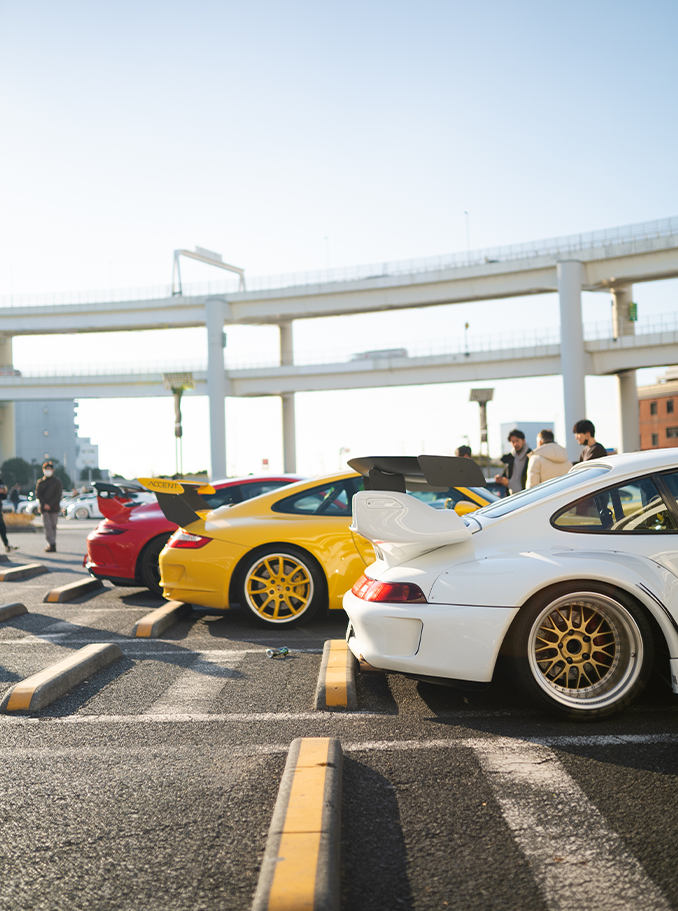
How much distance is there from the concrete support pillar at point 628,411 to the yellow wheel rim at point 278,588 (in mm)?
36192

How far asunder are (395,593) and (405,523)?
0.39 metres

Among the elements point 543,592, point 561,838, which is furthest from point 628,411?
point 561,838

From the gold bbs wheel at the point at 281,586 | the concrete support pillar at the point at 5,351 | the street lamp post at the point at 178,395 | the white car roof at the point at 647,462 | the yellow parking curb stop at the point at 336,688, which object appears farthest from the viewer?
the concrete support pillar at the point at 5,351

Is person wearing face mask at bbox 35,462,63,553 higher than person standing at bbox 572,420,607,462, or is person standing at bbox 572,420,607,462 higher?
person standing at bbox 572,420,607,462

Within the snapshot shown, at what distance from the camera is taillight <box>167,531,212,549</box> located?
7168mm

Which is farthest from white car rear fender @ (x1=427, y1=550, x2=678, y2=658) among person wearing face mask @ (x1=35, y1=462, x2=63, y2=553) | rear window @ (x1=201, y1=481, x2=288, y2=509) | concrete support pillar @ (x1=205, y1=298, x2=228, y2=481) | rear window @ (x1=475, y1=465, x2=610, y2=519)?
concrete support pillar @ (x1=205, y1=298, x2=228, y2=481)

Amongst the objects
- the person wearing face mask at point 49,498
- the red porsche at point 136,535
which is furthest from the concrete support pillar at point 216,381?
the red porsche at point 136,535

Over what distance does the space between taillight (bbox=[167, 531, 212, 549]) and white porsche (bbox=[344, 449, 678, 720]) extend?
306cm

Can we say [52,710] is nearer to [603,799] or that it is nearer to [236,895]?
[236,895]

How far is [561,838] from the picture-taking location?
9.22 ft

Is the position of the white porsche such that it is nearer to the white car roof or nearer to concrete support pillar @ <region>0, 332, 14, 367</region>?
the white car roof

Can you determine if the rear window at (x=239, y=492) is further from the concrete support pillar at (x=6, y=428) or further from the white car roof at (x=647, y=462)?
the concrete support pillar at (x=6, y=428)

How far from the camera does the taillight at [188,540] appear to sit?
717cm

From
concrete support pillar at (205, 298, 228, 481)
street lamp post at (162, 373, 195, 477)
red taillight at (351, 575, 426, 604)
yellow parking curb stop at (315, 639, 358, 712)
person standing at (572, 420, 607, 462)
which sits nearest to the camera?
red taillight at (351, 575, 426, 604)
